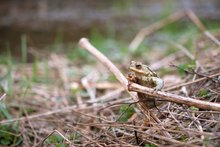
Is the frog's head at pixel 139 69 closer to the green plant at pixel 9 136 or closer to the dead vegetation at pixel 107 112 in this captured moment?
the dead vegetation at pixel 107 112

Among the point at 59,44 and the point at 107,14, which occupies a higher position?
the point at 107,14

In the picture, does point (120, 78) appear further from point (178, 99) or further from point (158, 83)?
point (178, 99)

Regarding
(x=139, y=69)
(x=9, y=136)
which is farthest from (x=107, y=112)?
(x=139, y=69)

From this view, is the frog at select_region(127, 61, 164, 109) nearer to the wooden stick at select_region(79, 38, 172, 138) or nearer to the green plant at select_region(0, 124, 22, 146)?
the wooden stick at select_region(79, 38, 172, 138)

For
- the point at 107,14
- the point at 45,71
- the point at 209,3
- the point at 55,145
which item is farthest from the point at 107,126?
the point at 209,3

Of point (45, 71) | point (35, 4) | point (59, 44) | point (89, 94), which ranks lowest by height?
point (89, 94)

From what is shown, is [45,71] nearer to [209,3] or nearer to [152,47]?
[152,47]

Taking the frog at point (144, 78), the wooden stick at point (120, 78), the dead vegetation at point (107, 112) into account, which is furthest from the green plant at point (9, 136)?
the frog at point (144, 78)
